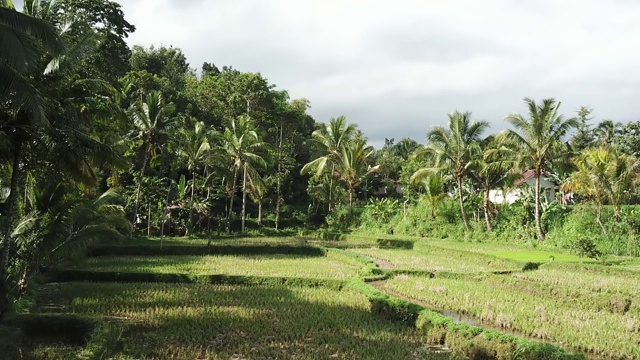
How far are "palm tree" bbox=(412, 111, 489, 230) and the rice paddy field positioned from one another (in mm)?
9747

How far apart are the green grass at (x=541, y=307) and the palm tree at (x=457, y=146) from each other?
511 inches

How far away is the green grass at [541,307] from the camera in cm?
785

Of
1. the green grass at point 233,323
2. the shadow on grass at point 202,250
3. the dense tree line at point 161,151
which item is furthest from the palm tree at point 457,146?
the green grass at point 233,323

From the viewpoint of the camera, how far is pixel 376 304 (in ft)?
33.0

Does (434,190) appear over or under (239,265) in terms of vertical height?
over

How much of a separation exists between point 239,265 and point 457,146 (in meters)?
14.6

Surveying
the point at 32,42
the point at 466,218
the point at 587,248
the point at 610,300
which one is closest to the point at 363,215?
the point at 466,218

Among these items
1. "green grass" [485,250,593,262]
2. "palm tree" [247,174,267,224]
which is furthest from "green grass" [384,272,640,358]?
"palm tree" [247,174,267,224]

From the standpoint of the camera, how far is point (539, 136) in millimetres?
21859

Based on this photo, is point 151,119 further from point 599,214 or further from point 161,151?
point 599,214

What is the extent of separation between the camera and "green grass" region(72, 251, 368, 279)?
15.0 metres

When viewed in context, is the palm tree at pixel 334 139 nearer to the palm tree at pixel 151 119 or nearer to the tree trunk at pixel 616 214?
the palm tree at pixel 151 119

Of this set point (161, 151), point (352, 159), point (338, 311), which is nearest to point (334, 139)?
point (352, 159)

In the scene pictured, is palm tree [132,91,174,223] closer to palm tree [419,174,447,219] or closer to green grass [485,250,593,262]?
palm tree [419,174,447,219]
